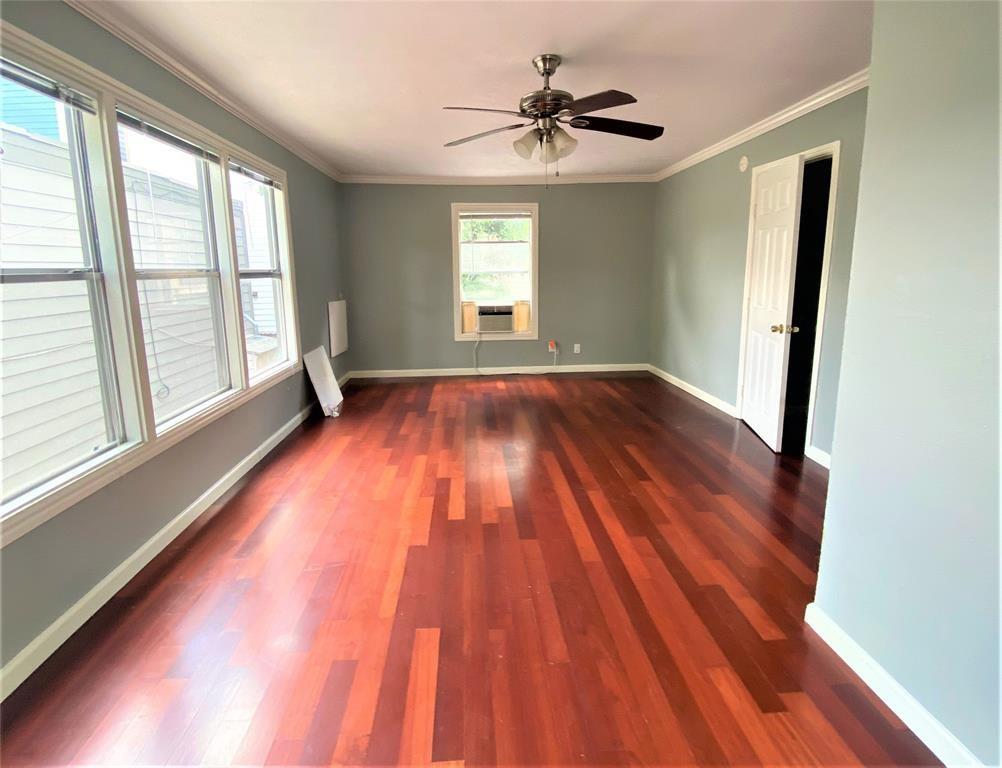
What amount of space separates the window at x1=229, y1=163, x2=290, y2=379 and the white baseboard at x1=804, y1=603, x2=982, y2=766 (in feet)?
11.5

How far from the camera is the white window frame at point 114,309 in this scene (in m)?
1.74

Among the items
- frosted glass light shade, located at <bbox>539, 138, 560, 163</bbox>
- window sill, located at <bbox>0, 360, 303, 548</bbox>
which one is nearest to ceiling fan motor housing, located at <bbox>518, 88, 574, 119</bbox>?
frosted glass light shade, located at <bbox>539, 138, 560, 163</bbox>

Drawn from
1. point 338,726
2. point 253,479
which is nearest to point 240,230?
point 253,479

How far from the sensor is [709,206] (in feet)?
16.2

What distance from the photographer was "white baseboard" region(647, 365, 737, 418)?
15.4ft

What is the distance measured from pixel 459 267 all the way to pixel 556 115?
138 inches

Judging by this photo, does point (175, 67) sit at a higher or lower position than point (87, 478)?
higher

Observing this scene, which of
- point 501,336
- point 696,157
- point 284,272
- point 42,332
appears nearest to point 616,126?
point 696,157

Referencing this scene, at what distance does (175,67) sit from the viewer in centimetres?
261

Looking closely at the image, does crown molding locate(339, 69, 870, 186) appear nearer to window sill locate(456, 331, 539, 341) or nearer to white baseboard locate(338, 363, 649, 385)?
window sill locate(456, 331, 539, 341)

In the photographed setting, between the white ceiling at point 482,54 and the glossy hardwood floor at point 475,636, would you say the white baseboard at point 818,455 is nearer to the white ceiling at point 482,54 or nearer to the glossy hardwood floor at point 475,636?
the glossy hardwood floor at point 475,636

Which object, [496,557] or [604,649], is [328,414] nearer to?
[496,557]

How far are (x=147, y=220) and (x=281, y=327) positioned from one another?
1868 millimetres

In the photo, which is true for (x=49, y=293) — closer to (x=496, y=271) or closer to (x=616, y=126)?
(x=616, y=126)
